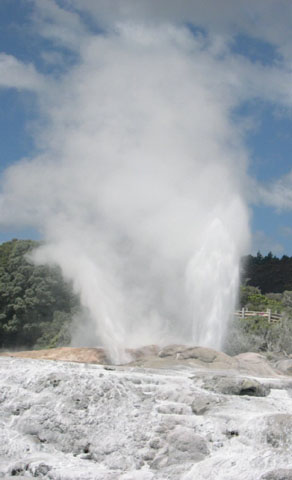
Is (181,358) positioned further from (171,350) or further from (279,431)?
(279,431)

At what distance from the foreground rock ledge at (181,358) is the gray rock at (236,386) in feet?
12.3

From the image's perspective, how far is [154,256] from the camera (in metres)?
32.5

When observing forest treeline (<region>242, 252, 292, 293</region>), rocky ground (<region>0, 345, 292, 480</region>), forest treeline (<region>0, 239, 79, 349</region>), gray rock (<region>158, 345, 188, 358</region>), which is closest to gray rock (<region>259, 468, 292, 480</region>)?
rocky ground (<region>0, 345, 292, 480</region>)

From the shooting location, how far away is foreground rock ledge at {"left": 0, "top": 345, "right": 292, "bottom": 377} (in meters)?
18.8

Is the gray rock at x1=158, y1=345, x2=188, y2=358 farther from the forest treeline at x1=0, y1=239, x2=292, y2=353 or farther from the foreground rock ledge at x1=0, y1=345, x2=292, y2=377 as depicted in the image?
the forest treeline at x1=0, y1=239, x2=292, y2=353

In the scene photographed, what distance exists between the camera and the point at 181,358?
64.5 ft

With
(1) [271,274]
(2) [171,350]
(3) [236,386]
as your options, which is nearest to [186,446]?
(3) [236,386]

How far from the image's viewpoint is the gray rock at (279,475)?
365 inches

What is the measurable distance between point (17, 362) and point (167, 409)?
17.2ft

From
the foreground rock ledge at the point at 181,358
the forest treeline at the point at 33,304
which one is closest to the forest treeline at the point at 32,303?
the forest treeline at the point at 33,304

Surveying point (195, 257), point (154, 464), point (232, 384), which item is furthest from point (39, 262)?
point (154, 464)

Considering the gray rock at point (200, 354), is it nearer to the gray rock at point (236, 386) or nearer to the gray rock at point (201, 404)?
the gray rock at point (236, 386)

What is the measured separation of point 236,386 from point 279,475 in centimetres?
489

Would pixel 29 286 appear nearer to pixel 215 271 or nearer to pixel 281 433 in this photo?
pixel 215 271
